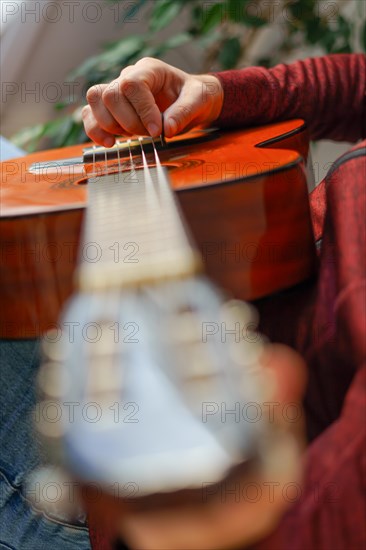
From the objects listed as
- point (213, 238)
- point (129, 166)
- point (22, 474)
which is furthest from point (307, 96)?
point (22, 474)

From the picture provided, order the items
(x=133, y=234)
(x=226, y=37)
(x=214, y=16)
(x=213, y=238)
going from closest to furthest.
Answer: (x=133, y=234) < (x=213, y=238) < (x=214, y=16) < (x=226, y=37)

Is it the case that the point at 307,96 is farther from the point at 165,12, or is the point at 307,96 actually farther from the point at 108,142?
the point at 165,12

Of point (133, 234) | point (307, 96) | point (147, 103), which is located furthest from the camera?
point (307, 96)

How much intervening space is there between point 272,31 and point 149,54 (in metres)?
0.53

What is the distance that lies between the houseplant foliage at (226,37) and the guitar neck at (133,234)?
1065 mm

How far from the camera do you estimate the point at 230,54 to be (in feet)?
5.57

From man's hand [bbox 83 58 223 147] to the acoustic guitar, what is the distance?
144 mm

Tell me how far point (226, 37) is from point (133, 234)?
5.26 feet

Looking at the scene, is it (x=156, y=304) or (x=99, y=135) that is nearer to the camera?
(x=156, y=304)

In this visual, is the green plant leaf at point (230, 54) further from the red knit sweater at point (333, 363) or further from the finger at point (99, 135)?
the red knit sweater at point (333, 363)

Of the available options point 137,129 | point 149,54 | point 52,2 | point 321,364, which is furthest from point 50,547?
point 52,2

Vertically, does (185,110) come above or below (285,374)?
below

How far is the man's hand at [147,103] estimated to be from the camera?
0.74 metres

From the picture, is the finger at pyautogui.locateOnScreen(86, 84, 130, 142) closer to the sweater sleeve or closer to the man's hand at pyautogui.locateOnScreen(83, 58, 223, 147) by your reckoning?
the man's hand at pyautogui.locateOnScreen(83, 58, 223, 147)
